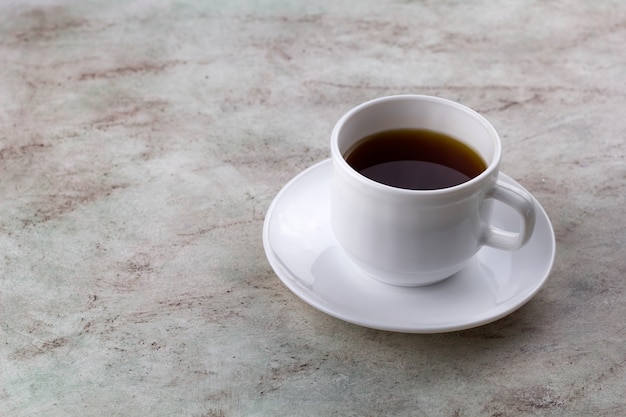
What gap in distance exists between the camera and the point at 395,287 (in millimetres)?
618

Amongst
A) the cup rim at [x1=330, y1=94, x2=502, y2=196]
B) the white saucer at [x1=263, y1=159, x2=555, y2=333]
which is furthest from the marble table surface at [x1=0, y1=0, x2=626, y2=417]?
the cup rim at [x1=330, y1=94, x2=502, y2=196]

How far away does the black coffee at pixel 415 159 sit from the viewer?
0.63m

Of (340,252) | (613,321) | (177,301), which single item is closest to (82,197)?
(177,301)

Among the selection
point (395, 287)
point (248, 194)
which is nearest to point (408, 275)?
point (395, 287)

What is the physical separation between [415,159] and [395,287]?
12cm

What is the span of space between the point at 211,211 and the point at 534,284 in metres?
0.34

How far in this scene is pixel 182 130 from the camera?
0.87 meters

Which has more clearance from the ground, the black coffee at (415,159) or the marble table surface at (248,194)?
the black coffee at (415,159)

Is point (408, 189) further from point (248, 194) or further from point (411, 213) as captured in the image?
point (248, 194)

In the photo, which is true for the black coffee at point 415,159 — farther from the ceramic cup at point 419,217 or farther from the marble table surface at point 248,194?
the marble table surface at point 248,194

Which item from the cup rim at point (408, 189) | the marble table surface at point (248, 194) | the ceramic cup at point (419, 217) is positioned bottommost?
the marble table surface at point (248, 194)

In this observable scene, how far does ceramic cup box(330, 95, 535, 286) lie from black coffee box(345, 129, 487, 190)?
1 cm

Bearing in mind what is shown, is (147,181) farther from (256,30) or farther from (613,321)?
(613,321)

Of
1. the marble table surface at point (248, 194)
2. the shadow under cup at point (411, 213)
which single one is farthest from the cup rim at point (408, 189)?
the marble table surface at point (248, 194)
